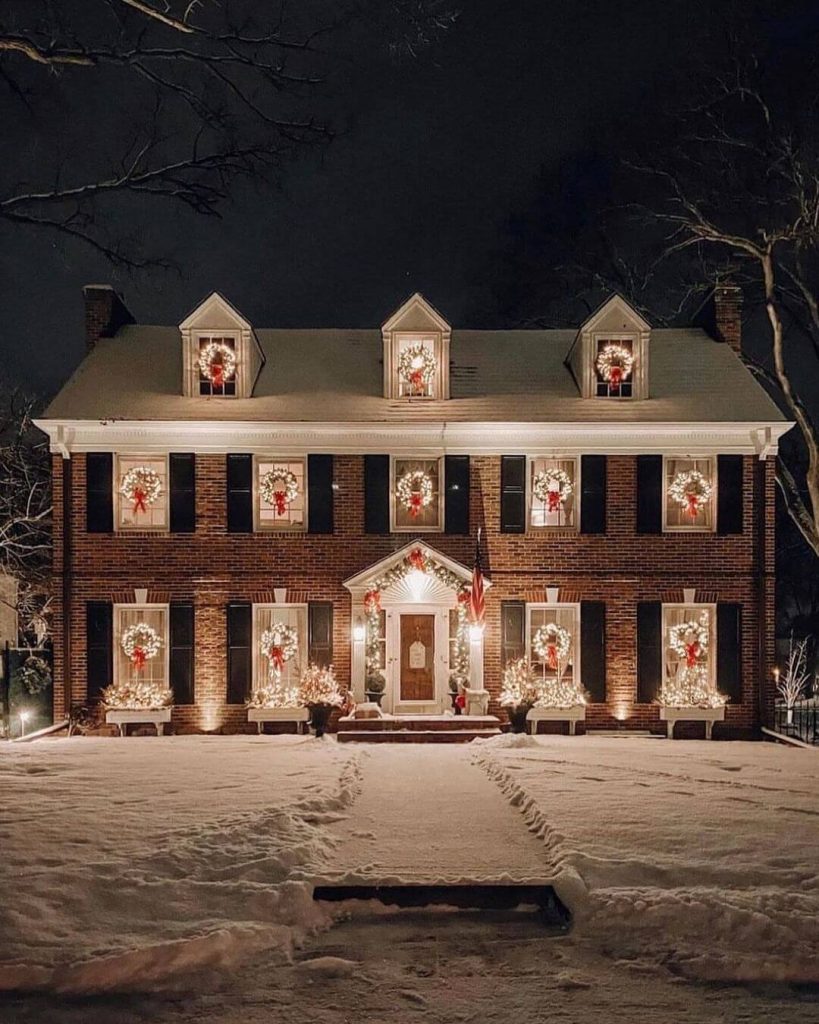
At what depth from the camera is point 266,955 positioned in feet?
20.4

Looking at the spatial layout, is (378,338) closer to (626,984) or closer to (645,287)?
(645,287)

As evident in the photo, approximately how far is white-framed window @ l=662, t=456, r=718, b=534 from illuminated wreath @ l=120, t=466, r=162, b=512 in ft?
34.1

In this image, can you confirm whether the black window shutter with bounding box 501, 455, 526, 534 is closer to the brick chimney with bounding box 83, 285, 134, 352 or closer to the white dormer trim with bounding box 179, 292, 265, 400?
the white dormer trim with bounding box 179, 292, 265, 400

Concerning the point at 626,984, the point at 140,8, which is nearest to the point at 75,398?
the point at 140,8

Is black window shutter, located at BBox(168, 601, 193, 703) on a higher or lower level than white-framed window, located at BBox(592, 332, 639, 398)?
lower

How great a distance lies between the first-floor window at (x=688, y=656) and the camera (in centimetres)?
1773

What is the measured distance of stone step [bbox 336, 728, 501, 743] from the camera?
1620 cm

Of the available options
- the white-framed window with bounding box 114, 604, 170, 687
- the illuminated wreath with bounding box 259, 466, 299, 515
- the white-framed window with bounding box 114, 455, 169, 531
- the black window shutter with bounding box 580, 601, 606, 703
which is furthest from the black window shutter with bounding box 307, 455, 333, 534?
the black window shutter with bounding box 580, 601, 606, 703

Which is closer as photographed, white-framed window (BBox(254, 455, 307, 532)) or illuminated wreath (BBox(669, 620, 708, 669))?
illuminated wreath (BBox(669, 620, 708, 669))

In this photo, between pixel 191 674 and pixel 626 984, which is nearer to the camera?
pixel 626 984

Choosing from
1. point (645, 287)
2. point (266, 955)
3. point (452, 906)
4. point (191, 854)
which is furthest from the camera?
point (645, 287)

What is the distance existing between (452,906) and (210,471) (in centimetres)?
1204

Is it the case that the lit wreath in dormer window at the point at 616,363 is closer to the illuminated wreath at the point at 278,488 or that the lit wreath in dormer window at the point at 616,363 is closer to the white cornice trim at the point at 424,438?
the white cornice trim at the point at 424,438

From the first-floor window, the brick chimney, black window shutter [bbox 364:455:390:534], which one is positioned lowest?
the first-floor window
